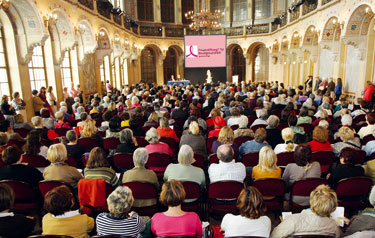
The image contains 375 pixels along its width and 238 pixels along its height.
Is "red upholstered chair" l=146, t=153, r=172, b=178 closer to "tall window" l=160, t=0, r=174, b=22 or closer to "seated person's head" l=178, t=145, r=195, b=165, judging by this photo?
"seated person's head" l=178, t=145, r=195, b=165

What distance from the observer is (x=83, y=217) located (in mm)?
2539

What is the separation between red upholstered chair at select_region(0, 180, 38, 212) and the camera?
10.9ft

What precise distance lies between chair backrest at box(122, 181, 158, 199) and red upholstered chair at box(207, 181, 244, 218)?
2.25 ft

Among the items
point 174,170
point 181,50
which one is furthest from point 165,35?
point 174,170

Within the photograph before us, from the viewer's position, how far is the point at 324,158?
420cm

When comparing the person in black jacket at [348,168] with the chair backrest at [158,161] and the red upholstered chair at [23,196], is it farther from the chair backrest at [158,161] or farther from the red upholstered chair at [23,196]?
the red upholstered chair at [23,196]

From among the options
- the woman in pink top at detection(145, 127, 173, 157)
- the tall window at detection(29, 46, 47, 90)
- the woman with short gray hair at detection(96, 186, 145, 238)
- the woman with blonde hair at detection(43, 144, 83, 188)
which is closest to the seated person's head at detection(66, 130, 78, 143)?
the woman with blonde hair at detection(43, 144, 83, 188)

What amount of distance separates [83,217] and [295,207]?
2.50 m

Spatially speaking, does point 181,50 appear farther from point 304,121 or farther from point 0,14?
point 304,121

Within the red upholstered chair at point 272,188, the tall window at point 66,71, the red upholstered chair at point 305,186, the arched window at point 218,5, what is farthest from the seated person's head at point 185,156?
the arched window at point 218,5

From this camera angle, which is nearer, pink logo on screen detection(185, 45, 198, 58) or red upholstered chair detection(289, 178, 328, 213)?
red upholstered chair detection(289, 178, 328, 213)

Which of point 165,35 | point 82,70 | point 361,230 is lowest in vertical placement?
point 361,230

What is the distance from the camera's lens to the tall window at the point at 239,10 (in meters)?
25.4

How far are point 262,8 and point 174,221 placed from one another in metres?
25.6
